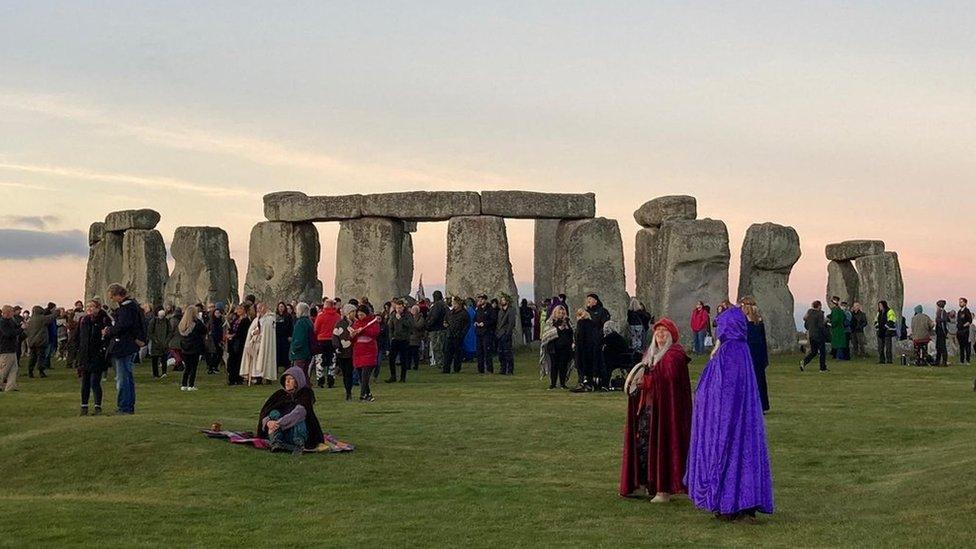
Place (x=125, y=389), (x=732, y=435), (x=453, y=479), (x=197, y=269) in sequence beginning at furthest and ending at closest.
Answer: (x=197, y=269)
(x=125, y=389)
(x=453, y=479)
(x=732, y=435)

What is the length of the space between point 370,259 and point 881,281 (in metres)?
14.7

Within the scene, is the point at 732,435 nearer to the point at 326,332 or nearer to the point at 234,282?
the point at 326,332

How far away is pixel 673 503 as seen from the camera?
14766 millimetres

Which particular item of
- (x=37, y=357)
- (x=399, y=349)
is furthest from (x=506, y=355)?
(x=37, y=357)

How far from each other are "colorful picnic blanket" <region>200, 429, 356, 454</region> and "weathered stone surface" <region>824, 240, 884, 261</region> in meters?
29.2

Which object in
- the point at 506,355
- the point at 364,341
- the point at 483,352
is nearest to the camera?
the point at 364,341

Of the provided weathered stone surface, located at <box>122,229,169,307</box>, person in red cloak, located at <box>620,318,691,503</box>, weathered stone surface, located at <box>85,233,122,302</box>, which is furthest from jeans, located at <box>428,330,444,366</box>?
person in red cloak, located at <box>620,318,691,503</box>

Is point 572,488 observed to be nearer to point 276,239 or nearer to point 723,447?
point 723,447

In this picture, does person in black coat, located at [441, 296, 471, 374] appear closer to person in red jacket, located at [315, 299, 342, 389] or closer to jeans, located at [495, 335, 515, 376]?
jeans, located at [495, 335, 515, 376]

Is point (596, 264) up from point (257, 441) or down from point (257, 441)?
up

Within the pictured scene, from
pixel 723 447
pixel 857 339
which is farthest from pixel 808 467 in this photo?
pixel 857 339

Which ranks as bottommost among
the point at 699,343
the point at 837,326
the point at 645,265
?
the point at 699,343

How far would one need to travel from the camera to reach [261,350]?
95.7 ft

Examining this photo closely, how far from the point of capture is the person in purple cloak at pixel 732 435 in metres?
13.5
